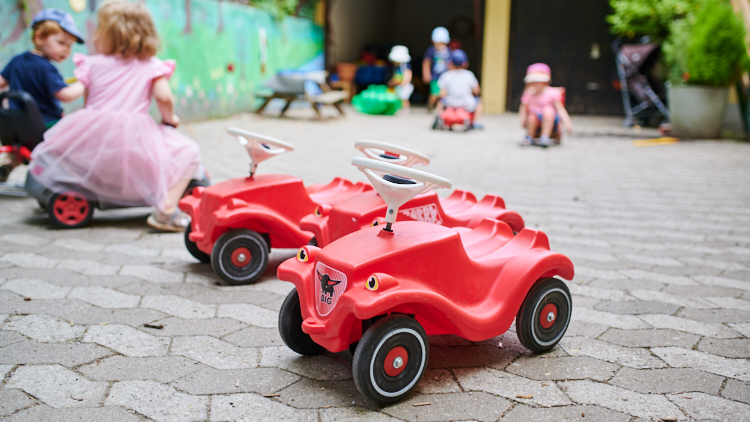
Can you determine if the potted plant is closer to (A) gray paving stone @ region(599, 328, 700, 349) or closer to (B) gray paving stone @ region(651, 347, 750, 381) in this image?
(A) gray paving stone @ region(599, 328, 700, 349)

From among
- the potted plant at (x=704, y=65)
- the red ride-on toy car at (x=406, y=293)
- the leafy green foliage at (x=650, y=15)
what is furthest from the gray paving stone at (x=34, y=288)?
the leafy green foliage at (x=650, y=15)

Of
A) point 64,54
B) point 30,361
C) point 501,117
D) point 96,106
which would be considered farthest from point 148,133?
point 501,117

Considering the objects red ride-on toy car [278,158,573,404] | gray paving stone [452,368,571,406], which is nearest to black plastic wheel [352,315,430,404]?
red ride-on toy car [278,158,573,404]

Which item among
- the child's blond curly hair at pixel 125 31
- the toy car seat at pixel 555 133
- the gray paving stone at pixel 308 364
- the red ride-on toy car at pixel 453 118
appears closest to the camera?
the gray paving stone at pixel 308 364

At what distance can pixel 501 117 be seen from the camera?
1445 centimetres

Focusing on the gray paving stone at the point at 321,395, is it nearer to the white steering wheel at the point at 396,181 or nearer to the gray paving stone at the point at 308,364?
the gray paving stone at the point at 308,364

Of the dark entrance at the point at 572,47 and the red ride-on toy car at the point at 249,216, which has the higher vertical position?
the dark entrance at the point at 572,47

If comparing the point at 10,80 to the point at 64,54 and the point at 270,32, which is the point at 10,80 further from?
the point at 270,32

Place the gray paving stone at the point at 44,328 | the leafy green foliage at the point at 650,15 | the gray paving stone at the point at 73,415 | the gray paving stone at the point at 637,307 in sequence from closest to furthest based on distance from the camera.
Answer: the gray paving stone at the point at 73,415 → the gray paving stone at the point at 44,328 → the gray paving stone at the point at 637,307 → the leafy green foliage at the point at 650,15

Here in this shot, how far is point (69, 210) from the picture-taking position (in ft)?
12.5

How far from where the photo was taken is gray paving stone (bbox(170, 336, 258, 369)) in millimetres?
2107

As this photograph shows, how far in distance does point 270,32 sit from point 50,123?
8775mm

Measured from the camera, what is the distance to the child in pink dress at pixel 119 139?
373cm

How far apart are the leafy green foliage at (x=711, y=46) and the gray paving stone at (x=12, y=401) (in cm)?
941
